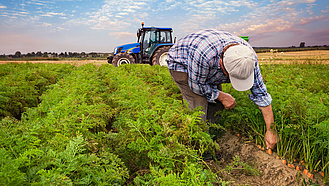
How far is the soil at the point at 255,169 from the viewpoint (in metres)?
2.94

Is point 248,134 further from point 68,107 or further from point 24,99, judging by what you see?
point 24,99

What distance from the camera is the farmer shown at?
266 cm

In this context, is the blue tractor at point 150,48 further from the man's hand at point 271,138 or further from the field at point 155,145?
the man's hand at point 271,138

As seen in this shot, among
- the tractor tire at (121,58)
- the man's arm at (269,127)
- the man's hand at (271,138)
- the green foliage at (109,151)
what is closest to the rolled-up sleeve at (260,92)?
the man's arm at (269,127)

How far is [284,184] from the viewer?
290cm

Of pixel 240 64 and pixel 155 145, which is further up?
pixel 240 64

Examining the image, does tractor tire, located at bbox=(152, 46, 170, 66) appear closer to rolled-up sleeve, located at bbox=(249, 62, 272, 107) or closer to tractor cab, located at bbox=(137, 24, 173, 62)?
tractor cab, located at bbox=(137, 24, 173, 62)

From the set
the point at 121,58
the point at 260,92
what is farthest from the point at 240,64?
the point at 121,58

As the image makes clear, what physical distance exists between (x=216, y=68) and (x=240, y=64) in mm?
593

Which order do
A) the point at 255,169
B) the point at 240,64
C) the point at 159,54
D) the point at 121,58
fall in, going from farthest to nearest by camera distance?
the point at 121,58 < the point at 159,54 < the point at 255,169 < the point at 240,64

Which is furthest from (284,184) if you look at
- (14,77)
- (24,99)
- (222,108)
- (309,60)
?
(309,60)

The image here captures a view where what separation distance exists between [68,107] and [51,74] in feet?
18.1

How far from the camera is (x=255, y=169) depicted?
2.87m

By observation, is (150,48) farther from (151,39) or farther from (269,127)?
(269,127)
